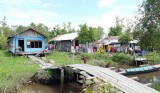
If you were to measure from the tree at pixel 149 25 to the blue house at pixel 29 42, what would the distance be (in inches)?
697

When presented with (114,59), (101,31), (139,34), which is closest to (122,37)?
(114,59)

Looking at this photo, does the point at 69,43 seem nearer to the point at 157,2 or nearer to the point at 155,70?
the point at 155,70

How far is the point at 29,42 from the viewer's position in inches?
1156

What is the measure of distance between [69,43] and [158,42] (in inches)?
997

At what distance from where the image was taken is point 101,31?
81.4 meters

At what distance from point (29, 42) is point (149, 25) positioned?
755 inches

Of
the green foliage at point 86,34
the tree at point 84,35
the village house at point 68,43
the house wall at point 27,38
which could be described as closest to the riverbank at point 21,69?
the house wall at point 27,38

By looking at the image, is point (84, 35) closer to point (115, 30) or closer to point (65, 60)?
point (65, 60)

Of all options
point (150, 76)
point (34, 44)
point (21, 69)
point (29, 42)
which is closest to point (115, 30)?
point (34, 44)

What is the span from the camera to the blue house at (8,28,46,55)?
28.8 metres

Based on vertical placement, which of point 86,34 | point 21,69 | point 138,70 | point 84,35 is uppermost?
point 86,34

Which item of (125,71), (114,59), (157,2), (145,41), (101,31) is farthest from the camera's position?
(101,31)

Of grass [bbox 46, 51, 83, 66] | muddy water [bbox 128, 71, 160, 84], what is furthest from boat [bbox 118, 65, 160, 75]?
grass [bbox 46, 51, 83, 66]

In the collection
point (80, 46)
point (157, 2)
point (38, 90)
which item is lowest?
point (38, 90)
